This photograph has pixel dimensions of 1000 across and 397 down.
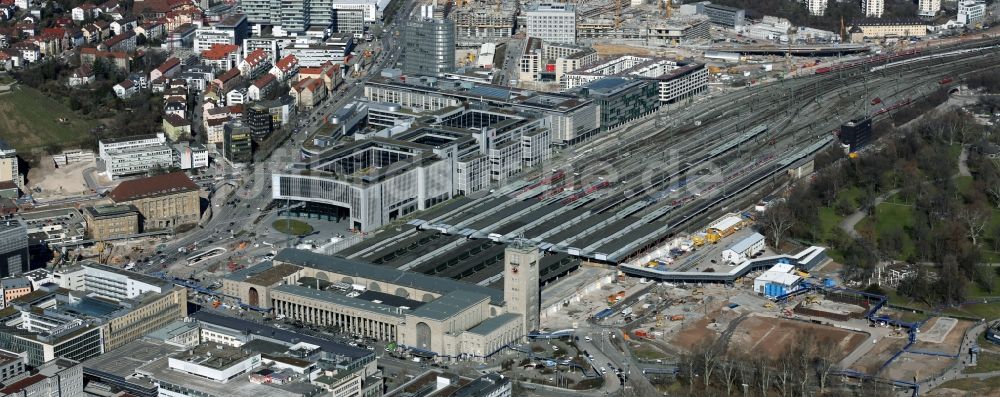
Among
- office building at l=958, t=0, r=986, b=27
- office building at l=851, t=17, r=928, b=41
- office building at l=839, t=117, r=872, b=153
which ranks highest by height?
office building at l=958, t=0, r=986, b=27

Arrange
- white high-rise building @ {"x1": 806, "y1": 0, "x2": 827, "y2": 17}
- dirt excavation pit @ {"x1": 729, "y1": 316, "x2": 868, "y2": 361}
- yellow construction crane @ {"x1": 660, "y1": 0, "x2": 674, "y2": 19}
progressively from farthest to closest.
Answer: white high-rise building @ {"x1": 806, "y1": 0, "x2": 827, "y2": 17} < yellow construction crane @ {"x1": 660, "y1": 0, "x2": 674, "y2": 19} < dirt excavation pit @ {"x1": 729, "y1": 316, "x2": 868, "y2": 361}

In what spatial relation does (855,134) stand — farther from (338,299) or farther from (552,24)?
(338,299)

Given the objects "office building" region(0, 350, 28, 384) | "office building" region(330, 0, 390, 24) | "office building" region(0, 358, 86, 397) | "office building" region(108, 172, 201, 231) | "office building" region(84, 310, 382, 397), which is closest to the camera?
"office building" region(0, 358, 86, 397)

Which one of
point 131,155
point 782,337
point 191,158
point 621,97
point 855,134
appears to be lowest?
point 782,337

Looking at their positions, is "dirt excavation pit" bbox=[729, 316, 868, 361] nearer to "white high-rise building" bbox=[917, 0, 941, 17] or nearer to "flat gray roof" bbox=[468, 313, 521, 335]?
"flat gray roof" bbox=[468, 313, 521, 335]

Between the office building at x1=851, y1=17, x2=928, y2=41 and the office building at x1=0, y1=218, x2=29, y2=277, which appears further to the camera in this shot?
the office building at x1=851, y1=17, x2=928, y2=41

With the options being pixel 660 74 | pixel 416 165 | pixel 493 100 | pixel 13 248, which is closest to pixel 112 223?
pixel 13 248

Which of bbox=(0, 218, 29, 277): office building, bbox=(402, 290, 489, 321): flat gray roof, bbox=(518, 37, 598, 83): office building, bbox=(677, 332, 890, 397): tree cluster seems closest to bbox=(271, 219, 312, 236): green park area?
bbox=(0, 218, 29, 277): office building

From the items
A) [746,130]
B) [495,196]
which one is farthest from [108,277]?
[746,130]
